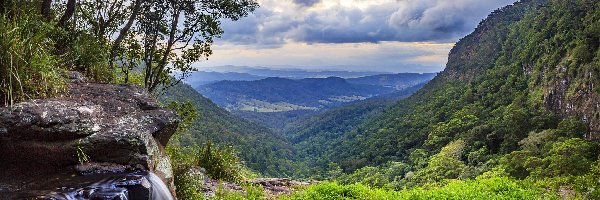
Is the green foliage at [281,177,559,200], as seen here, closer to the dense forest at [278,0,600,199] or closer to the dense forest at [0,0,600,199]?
the dense forest at [0,0,600,199]

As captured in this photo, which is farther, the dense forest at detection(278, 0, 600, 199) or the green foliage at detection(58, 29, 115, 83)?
the dense forest at detection(278, 0, 600, 199)

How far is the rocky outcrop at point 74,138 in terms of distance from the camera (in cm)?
670

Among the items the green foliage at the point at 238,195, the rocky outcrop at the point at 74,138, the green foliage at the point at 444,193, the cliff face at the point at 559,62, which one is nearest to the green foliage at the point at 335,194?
the green foliage at the point at 444,193

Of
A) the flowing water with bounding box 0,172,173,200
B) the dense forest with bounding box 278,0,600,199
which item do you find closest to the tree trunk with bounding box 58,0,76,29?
the flowing water with bounding box 0,172,173,200

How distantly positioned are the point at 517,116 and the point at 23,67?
80.6m

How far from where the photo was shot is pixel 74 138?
23.3 feet

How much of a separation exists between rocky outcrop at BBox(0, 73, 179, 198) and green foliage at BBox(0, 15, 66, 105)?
0.98 ft

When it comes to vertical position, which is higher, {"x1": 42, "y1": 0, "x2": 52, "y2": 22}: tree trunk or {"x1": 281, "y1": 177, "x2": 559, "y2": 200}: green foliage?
{"x1": 42, "y1": 0, "x2": 52, "y2": 22}: tree trunk

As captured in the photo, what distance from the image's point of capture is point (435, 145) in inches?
3784

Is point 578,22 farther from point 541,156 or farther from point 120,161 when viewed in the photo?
point 120,161

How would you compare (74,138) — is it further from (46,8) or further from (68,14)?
(68,14)

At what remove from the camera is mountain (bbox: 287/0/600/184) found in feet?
200

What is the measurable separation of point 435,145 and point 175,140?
86.6m

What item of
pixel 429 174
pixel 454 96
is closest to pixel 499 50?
pixel 454 96
